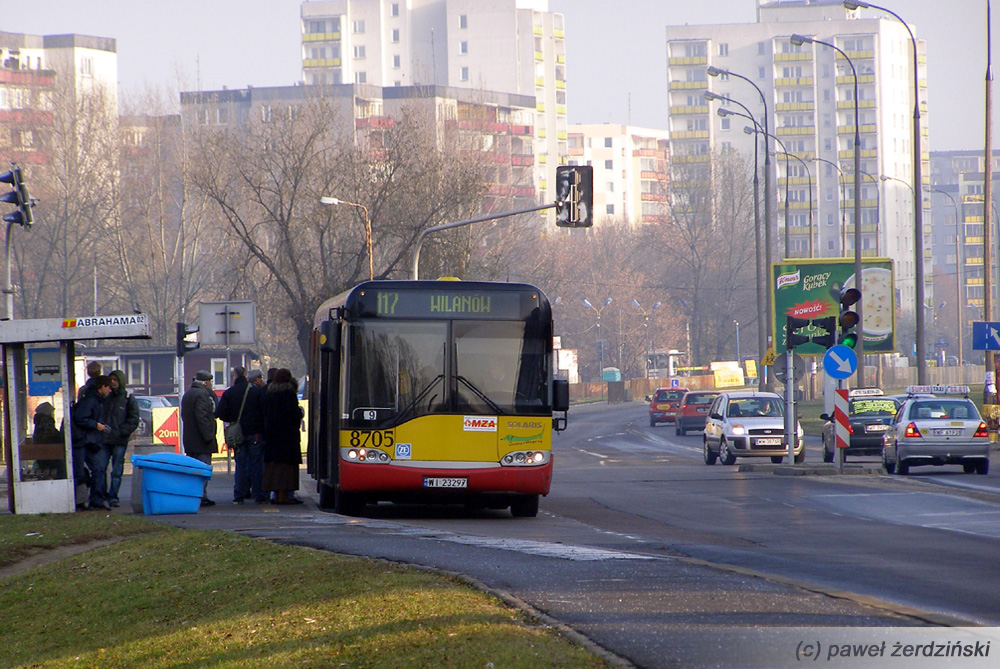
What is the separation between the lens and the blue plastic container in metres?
16.4

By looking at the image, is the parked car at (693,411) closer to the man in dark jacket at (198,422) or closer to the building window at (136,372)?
the building window at (136,372)

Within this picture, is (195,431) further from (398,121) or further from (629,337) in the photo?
(629,337)

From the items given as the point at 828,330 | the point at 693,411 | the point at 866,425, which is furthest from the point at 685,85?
the point at 828,330

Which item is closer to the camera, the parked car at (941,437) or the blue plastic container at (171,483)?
the blue plastic container at (171,483)

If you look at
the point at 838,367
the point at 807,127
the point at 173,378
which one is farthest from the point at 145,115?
the point at 807,127

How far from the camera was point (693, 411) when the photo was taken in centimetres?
5228

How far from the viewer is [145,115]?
74.6m

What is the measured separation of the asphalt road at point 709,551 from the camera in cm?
760

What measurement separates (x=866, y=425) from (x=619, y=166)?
150 metres

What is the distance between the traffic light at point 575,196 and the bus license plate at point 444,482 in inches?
526

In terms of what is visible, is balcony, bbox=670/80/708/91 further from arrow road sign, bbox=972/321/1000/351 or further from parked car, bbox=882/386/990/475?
parked car, bbox=882/386/990/475

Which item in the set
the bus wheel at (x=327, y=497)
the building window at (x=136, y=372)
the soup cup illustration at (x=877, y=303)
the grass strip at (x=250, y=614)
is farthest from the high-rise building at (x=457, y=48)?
the grass strip at (x=250, y=614)

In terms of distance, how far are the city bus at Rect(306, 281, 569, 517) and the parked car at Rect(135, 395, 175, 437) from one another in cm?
2339

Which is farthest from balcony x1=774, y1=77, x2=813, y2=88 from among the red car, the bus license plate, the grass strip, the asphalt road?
the grass strip
